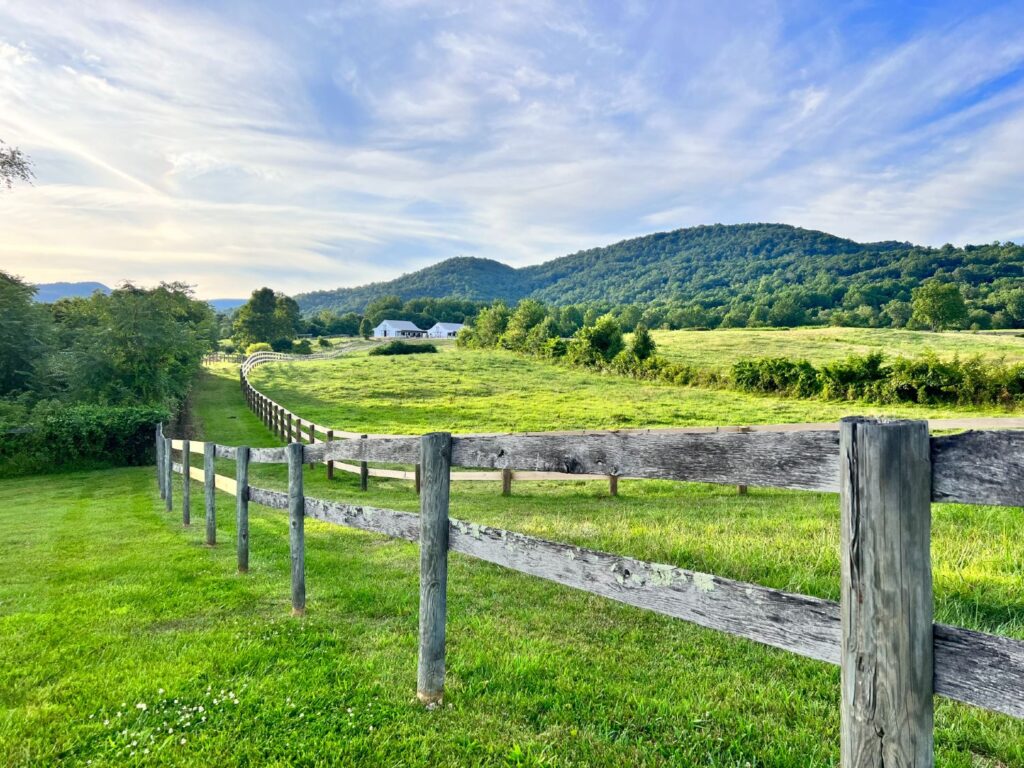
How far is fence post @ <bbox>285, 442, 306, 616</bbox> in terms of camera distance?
4711 mm

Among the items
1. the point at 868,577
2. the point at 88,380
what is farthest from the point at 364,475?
the point at 88,380

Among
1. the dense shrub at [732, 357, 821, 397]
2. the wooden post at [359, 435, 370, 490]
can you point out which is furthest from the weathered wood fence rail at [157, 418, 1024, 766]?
the dense shrub at [732, 357, 821, 397]

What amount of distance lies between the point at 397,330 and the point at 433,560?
11385 cm

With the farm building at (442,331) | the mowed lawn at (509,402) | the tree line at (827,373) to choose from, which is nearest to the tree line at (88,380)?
the mowed lawn at (509,402)

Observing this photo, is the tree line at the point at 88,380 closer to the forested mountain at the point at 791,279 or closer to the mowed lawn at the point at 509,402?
the mowed lawn at the point at 509,402

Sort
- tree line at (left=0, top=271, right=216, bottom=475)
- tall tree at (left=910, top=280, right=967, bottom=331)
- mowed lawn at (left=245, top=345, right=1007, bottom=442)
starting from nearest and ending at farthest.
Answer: tree line at (left=0, top=271, right=216, bottom=475) → mowed lawn at (left=245, top=345, right=1007, bottom=442) → tall tree at (left=910, top=280, right=967, bottom=331)

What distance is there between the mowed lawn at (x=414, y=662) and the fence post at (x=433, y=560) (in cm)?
16

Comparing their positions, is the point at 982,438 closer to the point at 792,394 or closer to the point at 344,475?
the point at 344,475

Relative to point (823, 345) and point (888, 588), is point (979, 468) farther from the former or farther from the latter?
point (823, 345)

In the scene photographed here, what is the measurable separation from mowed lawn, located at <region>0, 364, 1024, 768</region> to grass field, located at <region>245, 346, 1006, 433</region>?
1464cm

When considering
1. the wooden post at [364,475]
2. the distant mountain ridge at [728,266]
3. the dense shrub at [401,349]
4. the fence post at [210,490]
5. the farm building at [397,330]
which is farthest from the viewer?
the distant mountain ridge at [728,266]

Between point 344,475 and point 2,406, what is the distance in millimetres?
13963

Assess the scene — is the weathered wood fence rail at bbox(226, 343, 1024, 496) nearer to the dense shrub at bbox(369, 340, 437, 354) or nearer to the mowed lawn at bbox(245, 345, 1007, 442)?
the mowed lawn at bbox(245, 345, 1007, 442)

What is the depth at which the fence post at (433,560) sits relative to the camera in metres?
3.27
